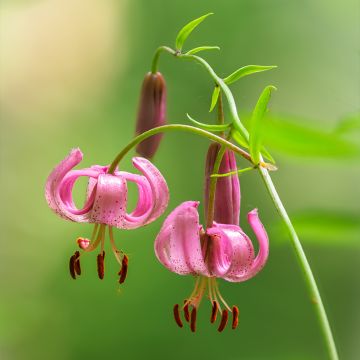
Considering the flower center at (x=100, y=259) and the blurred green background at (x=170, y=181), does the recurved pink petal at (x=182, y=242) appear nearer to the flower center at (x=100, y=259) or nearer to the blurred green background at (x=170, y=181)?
the flower center at (x=100, y=259)

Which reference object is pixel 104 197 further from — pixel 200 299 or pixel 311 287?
pixel 311 287

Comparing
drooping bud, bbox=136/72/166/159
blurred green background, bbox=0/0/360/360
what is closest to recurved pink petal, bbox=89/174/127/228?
drooping bud, bbox=136/72/166/159

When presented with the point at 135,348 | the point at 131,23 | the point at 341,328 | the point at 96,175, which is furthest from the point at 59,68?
the point at 96,175

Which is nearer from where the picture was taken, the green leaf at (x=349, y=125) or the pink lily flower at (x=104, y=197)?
the green leaf at (x=349, y=125)

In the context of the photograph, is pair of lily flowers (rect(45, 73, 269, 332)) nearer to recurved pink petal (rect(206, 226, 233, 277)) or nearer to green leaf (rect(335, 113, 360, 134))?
recurved pink petal (rect(206, 226, 233, 277))

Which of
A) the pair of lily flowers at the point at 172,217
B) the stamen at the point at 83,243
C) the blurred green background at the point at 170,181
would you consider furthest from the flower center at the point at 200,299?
the blurred green background at the point at 170,181

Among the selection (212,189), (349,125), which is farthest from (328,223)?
(212,189)

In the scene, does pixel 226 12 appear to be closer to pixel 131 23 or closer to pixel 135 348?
pixel 131 23
